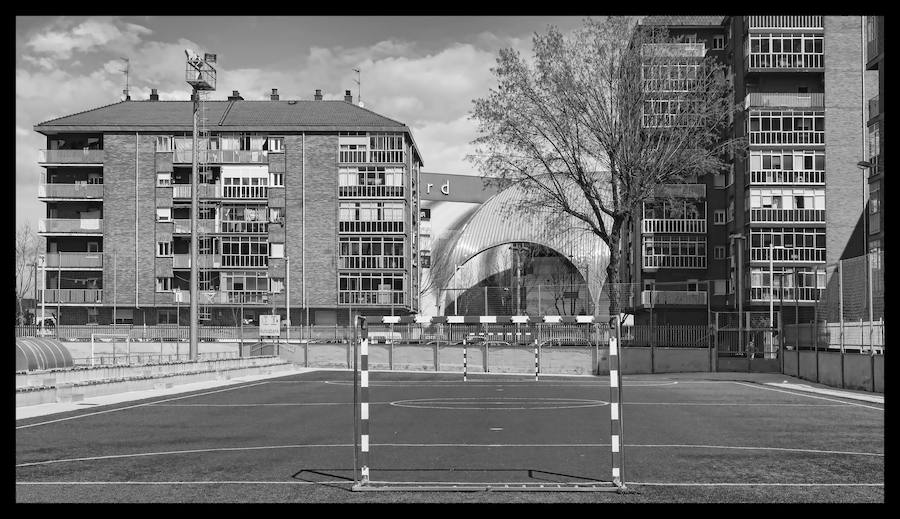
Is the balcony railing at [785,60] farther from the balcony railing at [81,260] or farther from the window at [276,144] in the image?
the balcony railing at [81,260]

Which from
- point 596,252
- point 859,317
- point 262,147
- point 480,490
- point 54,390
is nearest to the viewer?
point 480,490

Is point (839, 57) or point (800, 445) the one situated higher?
point (839, 57)

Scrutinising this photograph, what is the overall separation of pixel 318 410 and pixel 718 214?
55.6 metres

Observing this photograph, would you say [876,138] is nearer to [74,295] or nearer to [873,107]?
[873,107]

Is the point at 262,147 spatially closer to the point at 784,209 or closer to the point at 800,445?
the point at 784,209

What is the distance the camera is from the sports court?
9359mm

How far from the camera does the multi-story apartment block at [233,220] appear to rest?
258 feet

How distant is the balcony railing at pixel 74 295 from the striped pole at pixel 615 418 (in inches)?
2913

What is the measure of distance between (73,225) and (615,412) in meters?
76.1

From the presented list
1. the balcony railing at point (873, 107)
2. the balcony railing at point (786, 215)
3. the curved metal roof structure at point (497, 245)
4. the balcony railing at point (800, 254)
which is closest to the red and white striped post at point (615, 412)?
the balcony railing at point (873, 107)

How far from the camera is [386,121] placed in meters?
80.3

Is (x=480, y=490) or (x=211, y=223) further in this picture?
(x=211, y=223)
